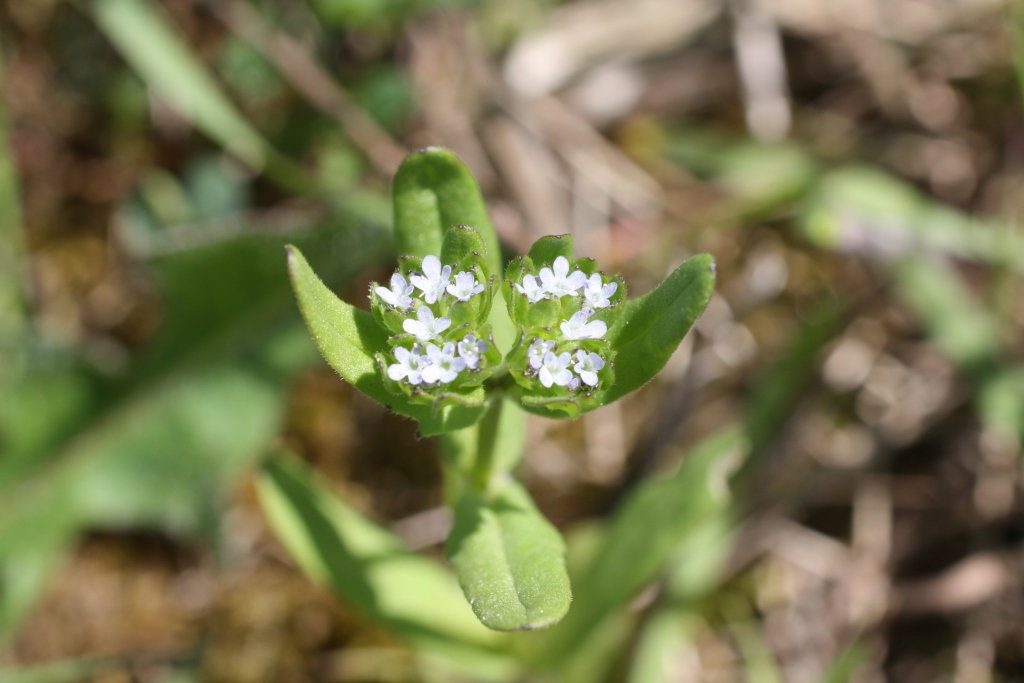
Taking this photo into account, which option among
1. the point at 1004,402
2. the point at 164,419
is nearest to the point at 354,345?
the point at 164,419

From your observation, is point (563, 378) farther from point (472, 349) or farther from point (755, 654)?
point (755, 654)

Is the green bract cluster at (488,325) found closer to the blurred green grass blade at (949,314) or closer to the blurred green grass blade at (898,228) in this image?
the blurred green grass blade at (898,228)

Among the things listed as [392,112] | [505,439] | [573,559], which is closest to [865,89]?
[392,112]

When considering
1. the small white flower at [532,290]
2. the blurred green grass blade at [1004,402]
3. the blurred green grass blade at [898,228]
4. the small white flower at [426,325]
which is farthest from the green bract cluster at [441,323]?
the blurred green grass blade at [1004,402]

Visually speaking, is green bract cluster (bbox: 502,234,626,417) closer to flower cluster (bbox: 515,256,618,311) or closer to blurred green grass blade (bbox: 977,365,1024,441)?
flower cluster (bbox: 515,256,618,311)

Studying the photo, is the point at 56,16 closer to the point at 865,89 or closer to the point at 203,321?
the point at 203,321

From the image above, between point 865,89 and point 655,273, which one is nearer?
point 655,273

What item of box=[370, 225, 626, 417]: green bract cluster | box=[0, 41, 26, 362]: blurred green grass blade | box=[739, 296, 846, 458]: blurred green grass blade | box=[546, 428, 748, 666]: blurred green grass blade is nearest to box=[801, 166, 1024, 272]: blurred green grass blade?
box=[739, 296, 846, 458]: blurred green grass blade
